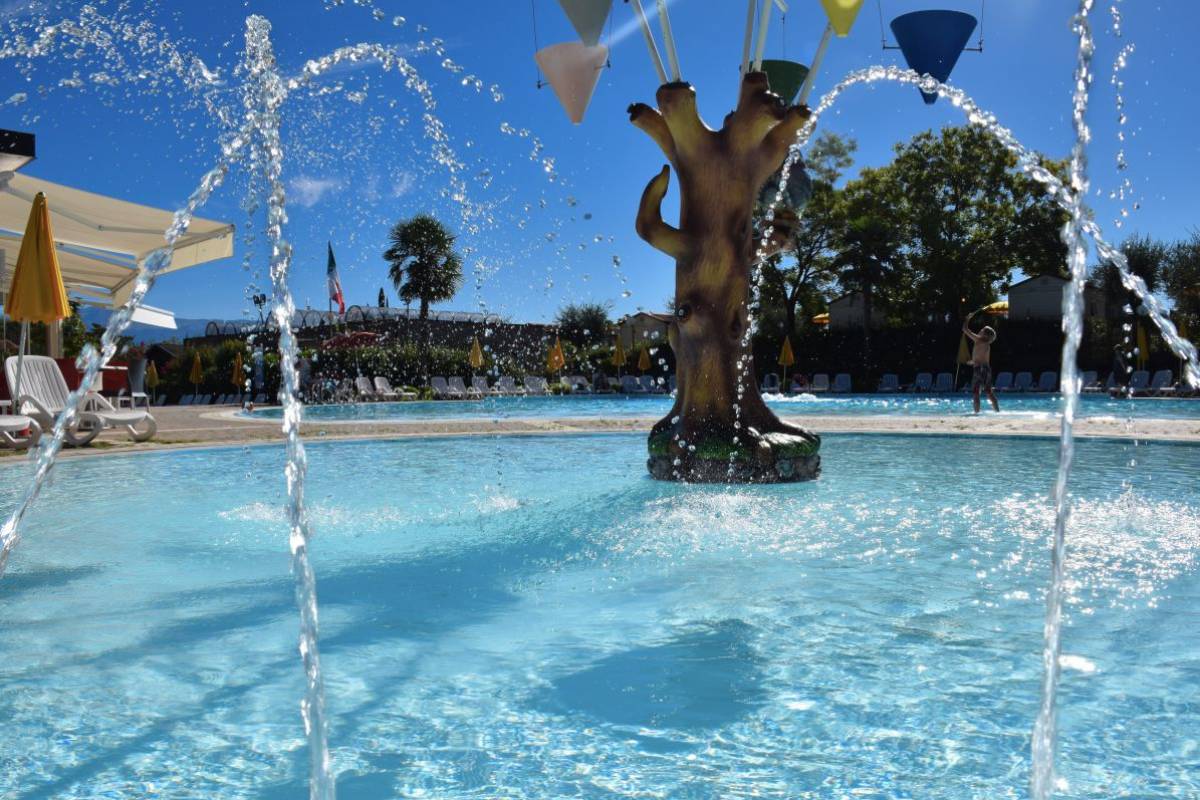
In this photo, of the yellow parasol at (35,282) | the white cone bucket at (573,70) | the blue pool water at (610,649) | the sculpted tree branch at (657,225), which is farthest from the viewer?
the yellow parasol at (35,282)

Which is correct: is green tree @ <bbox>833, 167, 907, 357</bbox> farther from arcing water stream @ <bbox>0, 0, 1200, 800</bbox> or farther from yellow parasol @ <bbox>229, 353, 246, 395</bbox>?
arcing water stream @ <bbox>0, 0, 1200, 800</bbox>

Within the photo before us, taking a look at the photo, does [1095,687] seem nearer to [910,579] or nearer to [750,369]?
[910,579]

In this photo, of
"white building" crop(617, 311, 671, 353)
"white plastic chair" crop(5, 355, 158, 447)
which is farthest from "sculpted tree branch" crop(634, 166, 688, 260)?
"white building" crop(617, 311, 671, 353)

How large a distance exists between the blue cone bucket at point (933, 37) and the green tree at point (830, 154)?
3633 centimetres

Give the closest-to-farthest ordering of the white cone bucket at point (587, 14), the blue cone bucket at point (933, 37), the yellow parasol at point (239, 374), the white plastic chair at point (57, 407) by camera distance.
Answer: the white cone bucket at point (587, 14) < the blue cone bucket at point (933, 37) < the white plastic chair at point (57, 407) < the yellow parasol at point (239, 374)

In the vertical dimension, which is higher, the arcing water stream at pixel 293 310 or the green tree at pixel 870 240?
the green tree at pixel 870 240

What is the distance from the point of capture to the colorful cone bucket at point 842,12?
311 inches

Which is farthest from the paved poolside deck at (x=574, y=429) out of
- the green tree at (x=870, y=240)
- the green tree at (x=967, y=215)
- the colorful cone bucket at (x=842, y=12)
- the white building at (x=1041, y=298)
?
the white building at (x=1041, y=298)

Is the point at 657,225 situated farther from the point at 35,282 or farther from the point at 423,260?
the point at 423,260

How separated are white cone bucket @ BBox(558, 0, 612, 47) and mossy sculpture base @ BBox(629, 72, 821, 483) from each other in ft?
2.49

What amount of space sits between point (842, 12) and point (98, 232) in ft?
47.6

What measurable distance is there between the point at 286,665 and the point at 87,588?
73.6 inches

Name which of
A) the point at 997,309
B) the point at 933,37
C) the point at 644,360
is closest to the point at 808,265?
the point at 997,309

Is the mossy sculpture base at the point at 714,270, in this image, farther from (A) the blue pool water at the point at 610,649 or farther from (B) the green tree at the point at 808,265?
(B) the green tree at the point at 808,265
